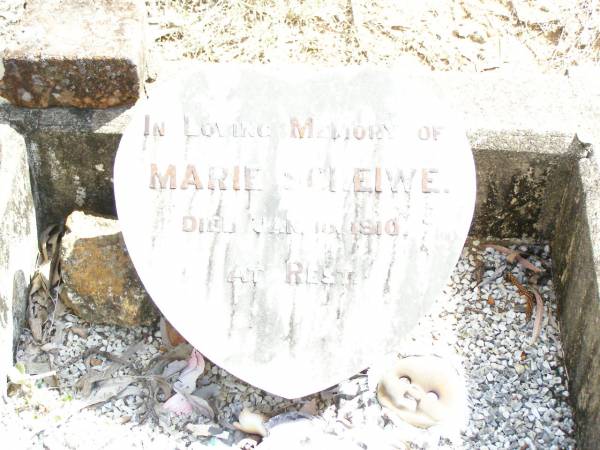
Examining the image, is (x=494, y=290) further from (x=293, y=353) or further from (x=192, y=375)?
(x=192, y=375)

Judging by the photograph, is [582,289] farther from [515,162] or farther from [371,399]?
[371,399]

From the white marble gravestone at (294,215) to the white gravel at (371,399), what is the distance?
0.72 ft

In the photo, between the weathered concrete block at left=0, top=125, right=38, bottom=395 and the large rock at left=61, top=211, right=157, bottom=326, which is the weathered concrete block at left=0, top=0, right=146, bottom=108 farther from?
the large rock at left=61, top=211, right=157, bottom=326

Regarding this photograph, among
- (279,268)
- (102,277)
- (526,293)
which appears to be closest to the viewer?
(279,268)

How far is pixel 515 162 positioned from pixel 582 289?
0.51m

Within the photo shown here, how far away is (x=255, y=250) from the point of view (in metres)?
2.90

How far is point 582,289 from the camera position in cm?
302

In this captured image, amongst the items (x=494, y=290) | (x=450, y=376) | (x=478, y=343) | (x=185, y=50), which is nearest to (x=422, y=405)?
(x=450, y=376)

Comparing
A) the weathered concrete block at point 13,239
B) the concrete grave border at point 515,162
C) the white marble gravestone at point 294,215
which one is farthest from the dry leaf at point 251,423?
the concrete grave border at point 515,162

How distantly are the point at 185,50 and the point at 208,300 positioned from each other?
138 centimetres

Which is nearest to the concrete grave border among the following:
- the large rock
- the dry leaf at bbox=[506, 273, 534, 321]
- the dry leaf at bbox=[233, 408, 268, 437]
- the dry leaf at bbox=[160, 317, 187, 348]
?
A: the dry leaf at bbox=[506, 273, 534, 321]

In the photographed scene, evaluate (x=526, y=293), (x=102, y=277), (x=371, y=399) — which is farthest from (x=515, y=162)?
(x=102, y=277)

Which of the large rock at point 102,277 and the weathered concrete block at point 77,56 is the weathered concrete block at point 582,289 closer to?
the large rock at point 102,277

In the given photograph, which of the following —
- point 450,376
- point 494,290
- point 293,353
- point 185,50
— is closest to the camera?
point 293,353
